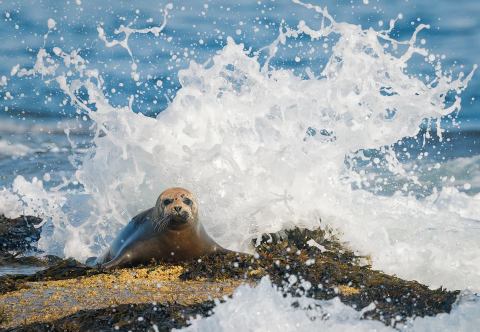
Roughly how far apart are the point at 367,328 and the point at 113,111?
6.72 m

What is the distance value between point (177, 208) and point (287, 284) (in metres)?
1.94

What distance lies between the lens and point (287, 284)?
737cm

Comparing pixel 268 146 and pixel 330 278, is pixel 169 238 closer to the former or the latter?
pixel 330 278

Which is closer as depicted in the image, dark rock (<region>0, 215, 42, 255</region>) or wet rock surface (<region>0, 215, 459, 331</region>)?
wet rock surface (<region>0, 215, 459, 331</region>)

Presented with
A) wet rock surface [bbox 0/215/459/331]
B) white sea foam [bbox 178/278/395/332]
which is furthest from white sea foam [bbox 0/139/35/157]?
white sea foam [bbox 178/278/395/332]

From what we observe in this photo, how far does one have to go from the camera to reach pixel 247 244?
10.0 m

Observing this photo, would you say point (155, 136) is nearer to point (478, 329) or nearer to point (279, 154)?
point (279, 154)

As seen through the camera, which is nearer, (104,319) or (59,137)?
(104,319)

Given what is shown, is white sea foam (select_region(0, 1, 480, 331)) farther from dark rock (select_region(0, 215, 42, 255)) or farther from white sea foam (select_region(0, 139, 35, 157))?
white sea foam (select_region(0, 139, 35, 157))

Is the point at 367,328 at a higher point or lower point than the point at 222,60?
lower

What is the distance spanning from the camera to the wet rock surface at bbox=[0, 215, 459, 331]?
5.57 meters

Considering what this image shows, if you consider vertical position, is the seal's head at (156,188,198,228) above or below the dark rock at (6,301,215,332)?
above

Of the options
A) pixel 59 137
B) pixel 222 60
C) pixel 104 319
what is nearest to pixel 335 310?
pixel 104 319

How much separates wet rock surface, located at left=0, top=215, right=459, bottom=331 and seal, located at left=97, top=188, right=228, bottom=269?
1.54 feet
